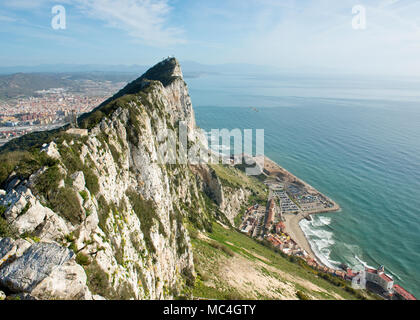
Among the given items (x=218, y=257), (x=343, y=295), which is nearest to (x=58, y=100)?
(x=218, y=257)

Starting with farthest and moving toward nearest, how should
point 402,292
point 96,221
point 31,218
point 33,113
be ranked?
point 33,113
point 402,292
point 96,221
point 31,218

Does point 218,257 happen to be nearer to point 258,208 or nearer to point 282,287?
point 282,287

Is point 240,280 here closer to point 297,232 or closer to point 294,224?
point 297,232

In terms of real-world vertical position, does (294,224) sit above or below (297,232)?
above

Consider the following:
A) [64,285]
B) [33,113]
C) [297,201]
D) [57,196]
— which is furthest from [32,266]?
[33,113]

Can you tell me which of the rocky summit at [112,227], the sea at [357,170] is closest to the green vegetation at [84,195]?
the rocky summit at [112,227]

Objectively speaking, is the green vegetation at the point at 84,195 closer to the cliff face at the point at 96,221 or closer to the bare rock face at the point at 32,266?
the cliff face at the point at 96,221
